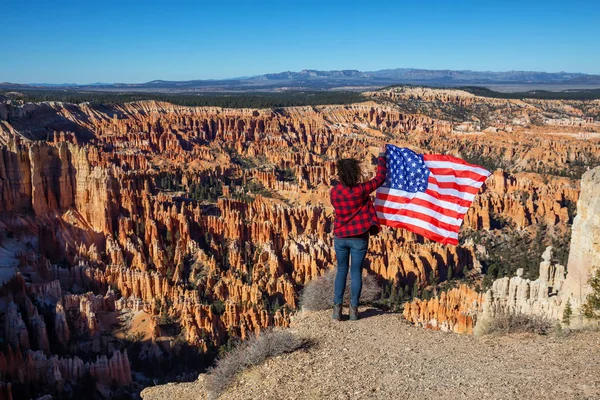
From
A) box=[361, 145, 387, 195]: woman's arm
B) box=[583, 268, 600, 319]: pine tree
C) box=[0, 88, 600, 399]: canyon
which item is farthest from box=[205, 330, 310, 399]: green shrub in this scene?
box=[0, 88, 600, 399]: canyon

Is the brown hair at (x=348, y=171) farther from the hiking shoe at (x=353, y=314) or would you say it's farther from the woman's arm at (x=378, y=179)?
the hiking shoe at (x=353, y=314)

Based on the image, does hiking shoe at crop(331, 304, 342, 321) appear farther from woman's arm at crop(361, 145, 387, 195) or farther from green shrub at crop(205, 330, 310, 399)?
woman's arm at crop(361, 145, 387, 195)

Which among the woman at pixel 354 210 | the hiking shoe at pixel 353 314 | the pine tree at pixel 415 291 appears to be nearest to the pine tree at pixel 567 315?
the hiking shoe at pixel 353 314

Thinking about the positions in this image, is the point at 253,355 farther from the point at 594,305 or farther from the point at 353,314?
the point at 594,305

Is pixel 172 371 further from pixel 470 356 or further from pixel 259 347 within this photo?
pixel 470 356

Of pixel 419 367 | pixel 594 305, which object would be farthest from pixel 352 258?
pixel 594 305
